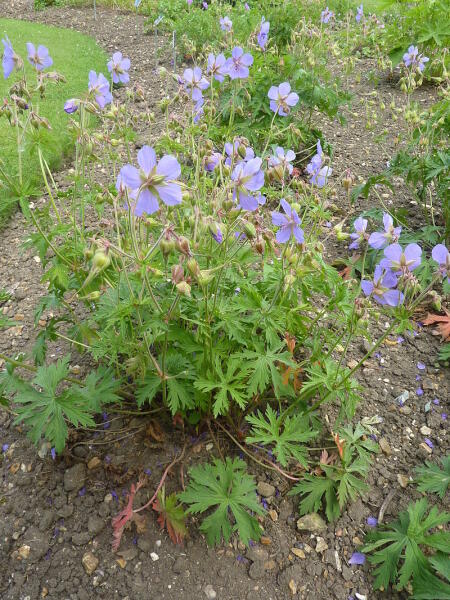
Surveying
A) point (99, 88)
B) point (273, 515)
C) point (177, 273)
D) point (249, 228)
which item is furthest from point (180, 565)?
point (99, 88)

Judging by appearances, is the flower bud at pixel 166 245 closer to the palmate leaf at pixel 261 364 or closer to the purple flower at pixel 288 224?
the purple flower at pixel 288 224

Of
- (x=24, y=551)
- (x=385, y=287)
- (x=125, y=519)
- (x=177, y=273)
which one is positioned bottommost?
(x=24, y=551)

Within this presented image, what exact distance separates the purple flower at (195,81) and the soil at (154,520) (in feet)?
4.83

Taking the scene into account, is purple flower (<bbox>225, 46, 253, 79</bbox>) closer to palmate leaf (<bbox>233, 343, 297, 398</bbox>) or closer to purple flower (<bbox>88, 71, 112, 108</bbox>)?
purple flower (<bbox>88, 71, 112, 108</bbox>)

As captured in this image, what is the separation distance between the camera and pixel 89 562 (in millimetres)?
1891

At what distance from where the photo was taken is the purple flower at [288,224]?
1.79 metres

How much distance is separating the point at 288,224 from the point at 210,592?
4.57 feet

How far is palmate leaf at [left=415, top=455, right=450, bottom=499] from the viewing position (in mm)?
2086

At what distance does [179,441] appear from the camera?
222 centimetres

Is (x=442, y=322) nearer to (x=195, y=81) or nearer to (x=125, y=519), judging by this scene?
(x=195, y=81)

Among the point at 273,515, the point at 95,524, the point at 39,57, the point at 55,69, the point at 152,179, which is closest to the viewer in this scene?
the point at 152,179

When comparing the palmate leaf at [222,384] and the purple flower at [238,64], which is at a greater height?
the purple flower at [238,64]

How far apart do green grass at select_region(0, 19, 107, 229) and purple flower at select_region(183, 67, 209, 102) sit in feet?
5.40

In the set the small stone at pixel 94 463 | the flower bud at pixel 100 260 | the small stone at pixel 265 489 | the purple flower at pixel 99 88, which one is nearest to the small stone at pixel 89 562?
the small stone at pixel 94 463
